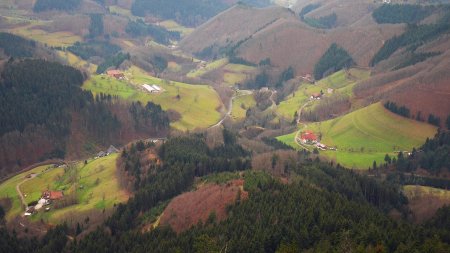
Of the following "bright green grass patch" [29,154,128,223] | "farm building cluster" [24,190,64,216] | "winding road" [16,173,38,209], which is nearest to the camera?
"bright green grass patch" [29,154,128,223]

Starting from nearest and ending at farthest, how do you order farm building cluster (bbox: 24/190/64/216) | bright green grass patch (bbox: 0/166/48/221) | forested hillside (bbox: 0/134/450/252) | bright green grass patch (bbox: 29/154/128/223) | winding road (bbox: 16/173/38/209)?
forested hillside (bbox: 0/134/450/252)
bright green grass patch (bbox: 29/154/128/223)
farm building cluster (bbox: 24/190/64/216)
bright green grass patch (bbox: 0/166/48/221)
winding road (bbox: 16/173/38/209)

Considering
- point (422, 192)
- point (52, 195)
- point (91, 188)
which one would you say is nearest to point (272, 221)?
point (91, 188)

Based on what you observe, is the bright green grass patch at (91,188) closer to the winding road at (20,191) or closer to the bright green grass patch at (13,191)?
the winding road at (20,191)

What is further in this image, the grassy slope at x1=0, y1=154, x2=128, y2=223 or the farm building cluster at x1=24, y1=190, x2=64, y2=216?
the farm building cluster at x1=24, y1=190, x2=64, y2=216

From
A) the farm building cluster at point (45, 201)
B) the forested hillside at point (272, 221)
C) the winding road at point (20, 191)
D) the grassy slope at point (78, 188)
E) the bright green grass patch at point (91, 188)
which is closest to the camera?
the forested hillside at point (272, 221)

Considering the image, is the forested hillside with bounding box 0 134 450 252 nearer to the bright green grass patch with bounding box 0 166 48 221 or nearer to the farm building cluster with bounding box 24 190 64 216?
the farm building cluster with bounding box 24 190 64 216

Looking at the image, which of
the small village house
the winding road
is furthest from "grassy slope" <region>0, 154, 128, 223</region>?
the small village house

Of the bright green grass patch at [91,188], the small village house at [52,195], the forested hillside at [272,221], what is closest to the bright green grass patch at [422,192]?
the forested hillside at [272,221]

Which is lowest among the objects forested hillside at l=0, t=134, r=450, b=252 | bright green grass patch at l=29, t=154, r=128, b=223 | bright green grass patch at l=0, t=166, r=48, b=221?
bright green grass patch at l=0, t=166, r=48, b=221
